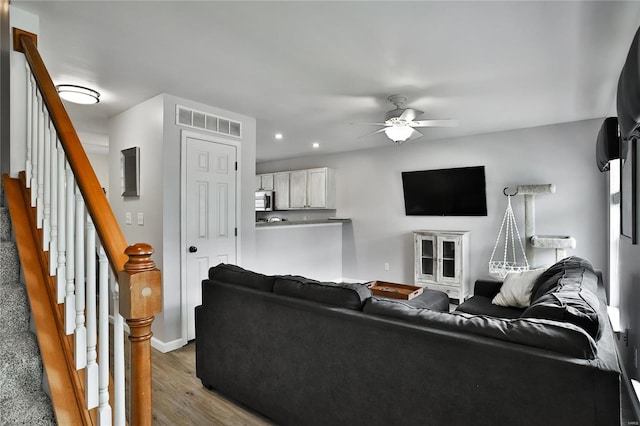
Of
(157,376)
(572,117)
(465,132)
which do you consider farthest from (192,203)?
(572,117)

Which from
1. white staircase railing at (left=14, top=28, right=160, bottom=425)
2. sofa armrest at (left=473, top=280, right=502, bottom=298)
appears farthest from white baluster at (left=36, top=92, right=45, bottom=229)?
sofa armrest at (left=473, top=280, right=502, bottom=298)

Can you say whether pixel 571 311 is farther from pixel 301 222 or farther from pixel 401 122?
pixel 301 222

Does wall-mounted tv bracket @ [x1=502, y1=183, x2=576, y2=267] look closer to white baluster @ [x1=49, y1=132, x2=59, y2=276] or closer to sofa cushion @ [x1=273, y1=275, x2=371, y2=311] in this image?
sofa cushion @ [x1=273, y1=275, x2=371, y2=311]

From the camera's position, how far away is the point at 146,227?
Result: 3.48m

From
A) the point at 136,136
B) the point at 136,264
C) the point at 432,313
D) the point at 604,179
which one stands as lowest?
the point at 432,313

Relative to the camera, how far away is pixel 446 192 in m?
5.27

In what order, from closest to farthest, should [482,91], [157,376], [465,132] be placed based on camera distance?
[157,376]
[482,91]
[465,132]

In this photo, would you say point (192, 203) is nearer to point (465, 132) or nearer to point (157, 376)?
point (157, 376)

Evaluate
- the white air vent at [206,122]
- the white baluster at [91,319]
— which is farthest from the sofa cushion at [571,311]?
the white air vent at [206,122]

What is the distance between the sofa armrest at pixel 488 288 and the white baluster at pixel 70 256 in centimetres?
351

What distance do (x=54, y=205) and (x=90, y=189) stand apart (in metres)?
0.48

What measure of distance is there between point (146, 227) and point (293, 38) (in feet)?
7.77

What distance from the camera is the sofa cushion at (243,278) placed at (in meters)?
2.25

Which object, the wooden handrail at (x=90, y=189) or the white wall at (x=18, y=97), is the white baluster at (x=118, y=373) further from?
the white wall at (x=18, y=97)
